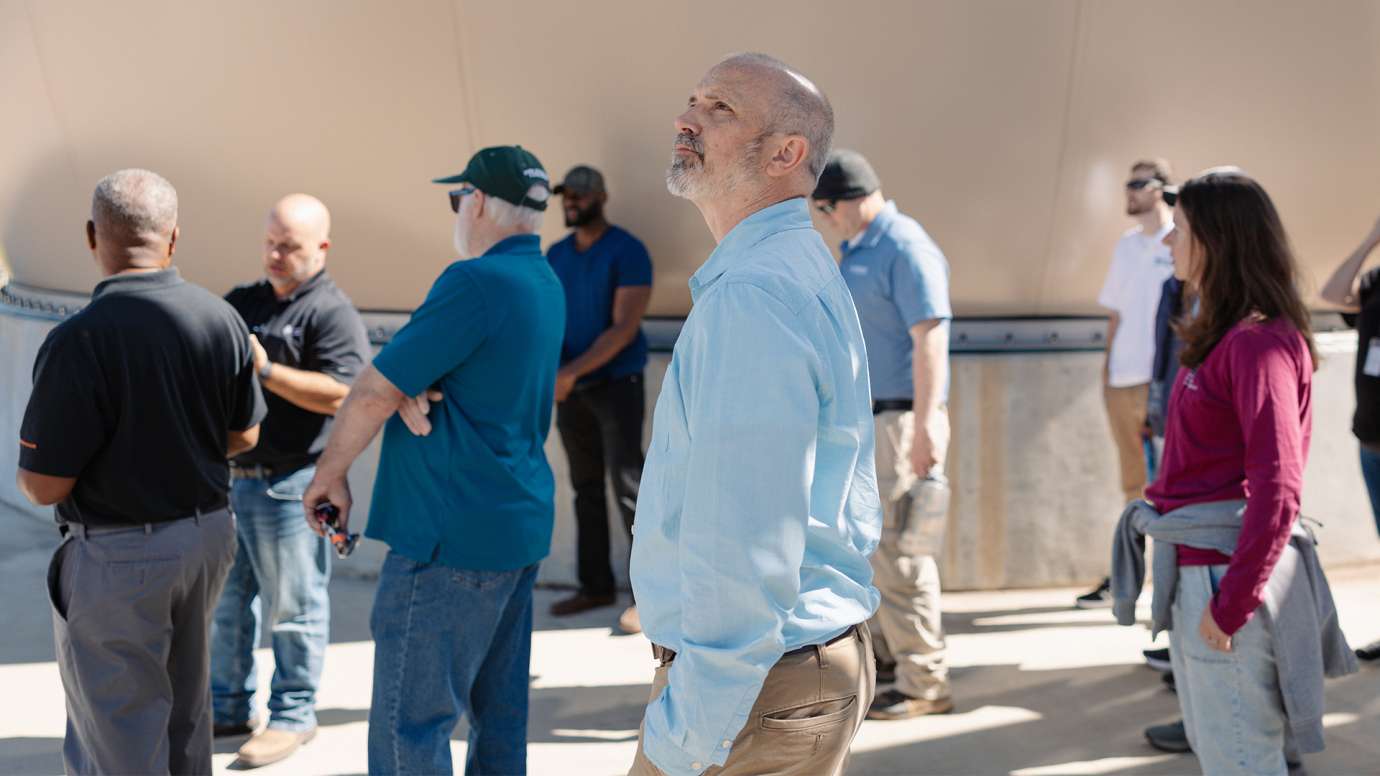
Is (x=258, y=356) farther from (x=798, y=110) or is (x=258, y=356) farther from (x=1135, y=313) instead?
(x=1135, y=313)

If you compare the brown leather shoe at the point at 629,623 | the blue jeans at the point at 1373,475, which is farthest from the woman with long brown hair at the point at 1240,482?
the brown leather shoe at the point at 629,623

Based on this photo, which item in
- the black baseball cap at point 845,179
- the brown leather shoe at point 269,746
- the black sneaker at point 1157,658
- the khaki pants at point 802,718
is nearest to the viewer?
the khaki pants at point 802,718

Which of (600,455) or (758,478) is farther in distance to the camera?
(600,455)

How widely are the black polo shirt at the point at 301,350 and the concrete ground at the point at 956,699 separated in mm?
918

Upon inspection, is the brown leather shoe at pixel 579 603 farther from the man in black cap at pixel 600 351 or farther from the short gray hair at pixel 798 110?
the short gray hair at pixel 798 110

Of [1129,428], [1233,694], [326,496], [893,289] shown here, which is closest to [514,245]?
[326,496]

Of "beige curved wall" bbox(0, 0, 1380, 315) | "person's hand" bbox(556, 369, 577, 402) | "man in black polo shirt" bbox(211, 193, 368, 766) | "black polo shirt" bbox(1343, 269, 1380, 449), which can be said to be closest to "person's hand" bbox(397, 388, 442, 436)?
"man in black polo shirt" bbox(211, 193, 368, 766)

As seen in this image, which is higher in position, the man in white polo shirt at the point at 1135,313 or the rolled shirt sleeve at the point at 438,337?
the rolled shirt sleeve at the point at 438,337

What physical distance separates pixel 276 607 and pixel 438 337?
1.48 meters

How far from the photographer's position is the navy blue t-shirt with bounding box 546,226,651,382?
5.23 metres

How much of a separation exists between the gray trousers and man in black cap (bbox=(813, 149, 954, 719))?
2135mm

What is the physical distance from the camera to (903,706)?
4.23m

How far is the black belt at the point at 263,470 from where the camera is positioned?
3.84m

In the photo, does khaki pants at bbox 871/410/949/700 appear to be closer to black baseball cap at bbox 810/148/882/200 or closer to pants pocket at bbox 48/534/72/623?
black baseball cap at bbox 810/148/882/200
